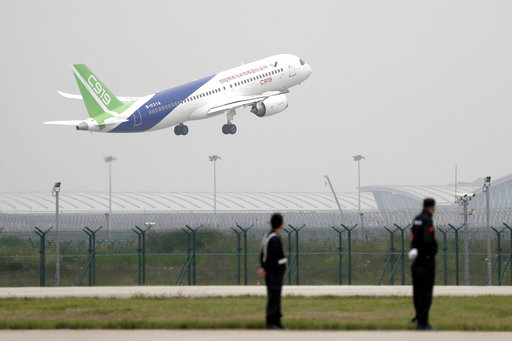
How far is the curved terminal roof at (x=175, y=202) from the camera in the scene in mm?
122562

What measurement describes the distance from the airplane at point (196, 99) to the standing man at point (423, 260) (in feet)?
169

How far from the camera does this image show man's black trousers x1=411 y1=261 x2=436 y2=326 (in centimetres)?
2098

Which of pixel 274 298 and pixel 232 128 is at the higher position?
pixel 232 128

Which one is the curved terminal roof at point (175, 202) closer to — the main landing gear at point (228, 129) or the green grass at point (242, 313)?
the main landing gear at point (228, 129)

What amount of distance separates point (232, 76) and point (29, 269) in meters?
35.2

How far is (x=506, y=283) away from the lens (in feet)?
150

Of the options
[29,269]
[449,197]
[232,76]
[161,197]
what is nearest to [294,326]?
[29,269]

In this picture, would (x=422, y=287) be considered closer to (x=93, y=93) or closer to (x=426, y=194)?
(x=93, y=93)

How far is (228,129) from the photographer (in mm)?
82750

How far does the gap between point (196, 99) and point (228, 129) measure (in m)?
4.47

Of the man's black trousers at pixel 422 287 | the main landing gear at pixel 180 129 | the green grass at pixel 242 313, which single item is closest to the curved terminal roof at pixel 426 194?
the main landing gear at pixel 180 129

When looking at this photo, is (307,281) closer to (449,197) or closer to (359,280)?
(359,280)

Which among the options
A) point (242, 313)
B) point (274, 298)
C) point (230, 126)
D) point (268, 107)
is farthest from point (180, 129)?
point (274, 298)
